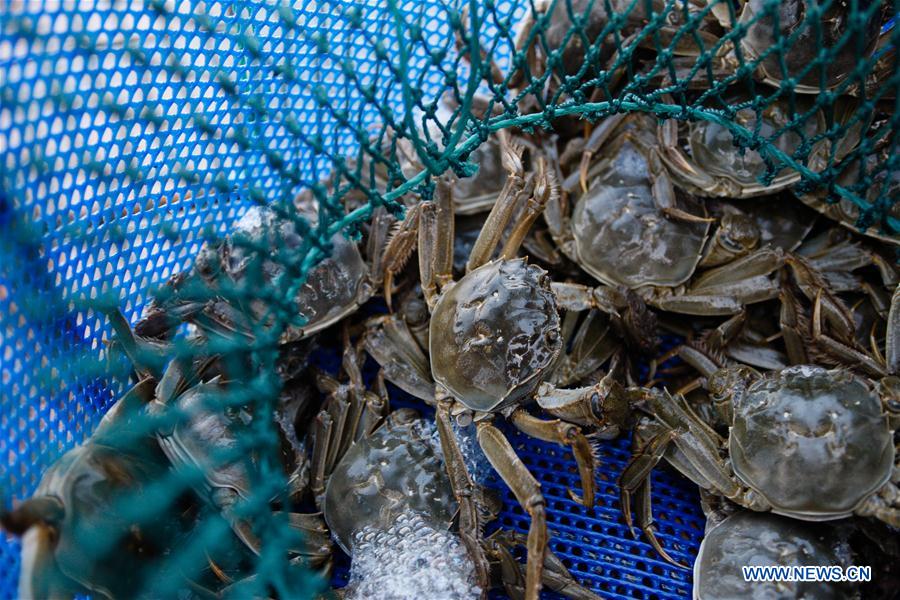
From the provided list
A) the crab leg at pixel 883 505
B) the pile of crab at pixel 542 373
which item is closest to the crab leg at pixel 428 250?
the pile of crab at pixel 542 373

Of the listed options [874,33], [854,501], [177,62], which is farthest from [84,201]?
[874,33]

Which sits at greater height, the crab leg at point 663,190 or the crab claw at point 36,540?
the crab claw at point 36,540

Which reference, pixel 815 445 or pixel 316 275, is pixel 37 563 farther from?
pixel 815 445

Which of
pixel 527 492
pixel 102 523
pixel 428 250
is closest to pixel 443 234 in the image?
pixel 428 250

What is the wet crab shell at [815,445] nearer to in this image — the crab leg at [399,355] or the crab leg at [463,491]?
the crab leg at [463,491]

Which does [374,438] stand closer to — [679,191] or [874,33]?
[679,191]

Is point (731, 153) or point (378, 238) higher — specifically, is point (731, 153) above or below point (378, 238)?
below
